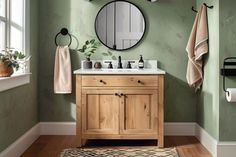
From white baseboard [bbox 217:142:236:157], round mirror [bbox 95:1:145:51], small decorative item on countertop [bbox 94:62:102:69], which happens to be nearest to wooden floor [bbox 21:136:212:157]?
white baseboard [bbox 217:142:236:157]

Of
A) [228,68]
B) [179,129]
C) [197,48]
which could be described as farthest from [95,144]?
[228,68]

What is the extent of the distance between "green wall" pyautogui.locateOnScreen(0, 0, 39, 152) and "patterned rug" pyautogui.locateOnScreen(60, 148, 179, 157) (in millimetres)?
Answer: 524

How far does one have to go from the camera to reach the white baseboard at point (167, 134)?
10.1 ft

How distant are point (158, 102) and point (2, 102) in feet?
5.04

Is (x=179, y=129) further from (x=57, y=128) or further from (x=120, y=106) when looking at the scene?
(x=57, y=128)

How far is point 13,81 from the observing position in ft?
9.45

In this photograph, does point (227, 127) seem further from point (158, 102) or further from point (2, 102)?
point (2, 102)

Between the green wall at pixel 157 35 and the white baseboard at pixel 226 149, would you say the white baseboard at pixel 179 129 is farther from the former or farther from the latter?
the white baseboard at pixel 226 149

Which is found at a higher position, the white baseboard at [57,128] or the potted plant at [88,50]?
the potted plant at [88,50]

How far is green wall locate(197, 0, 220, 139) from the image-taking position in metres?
3.11

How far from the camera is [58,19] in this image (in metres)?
4.04

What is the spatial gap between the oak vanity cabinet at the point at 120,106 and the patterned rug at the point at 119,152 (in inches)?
5.0

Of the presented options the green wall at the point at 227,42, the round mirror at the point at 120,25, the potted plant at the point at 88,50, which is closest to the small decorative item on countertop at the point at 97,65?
the potted plant at the point at 88,50

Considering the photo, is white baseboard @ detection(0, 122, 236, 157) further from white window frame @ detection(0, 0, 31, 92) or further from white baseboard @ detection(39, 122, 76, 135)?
white window frame @ detection(0, 0, 31, 92)
